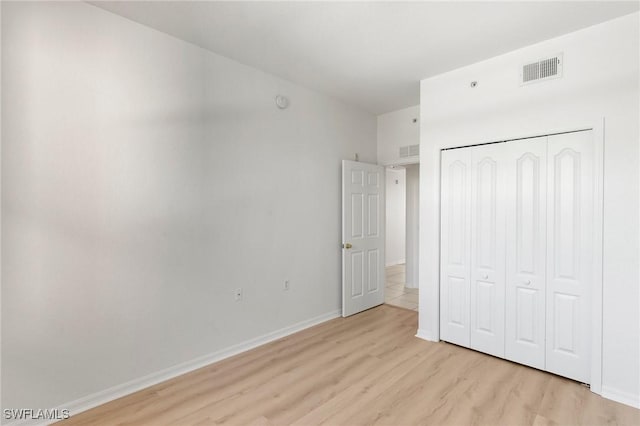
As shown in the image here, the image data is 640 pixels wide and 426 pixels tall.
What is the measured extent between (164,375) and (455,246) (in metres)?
2.97

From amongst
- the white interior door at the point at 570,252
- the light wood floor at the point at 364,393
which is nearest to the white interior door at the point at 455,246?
the light wood floor at the point at 364,393

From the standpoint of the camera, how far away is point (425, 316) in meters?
3.53

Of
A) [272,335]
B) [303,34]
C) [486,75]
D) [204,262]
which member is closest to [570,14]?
[486,75]

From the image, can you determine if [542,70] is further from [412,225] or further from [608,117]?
[412,225]

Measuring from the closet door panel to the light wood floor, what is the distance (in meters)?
0.25

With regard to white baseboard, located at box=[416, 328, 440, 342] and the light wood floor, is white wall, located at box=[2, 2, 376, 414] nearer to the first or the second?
the light wood floor

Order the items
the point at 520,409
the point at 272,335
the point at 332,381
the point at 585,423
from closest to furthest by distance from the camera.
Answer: the point at 585,423 < the point at 520,409 < the point at 332,381 < the point at 272,335

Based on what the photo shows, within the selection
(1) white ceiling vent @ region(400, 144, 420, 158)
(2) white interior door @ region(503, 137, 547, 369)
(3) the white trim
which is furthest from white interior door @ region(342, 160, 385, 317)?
(3) the white trim

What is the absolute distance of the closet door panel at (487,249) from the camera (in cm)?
302

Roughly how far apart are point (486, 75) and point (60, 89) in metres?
3.53

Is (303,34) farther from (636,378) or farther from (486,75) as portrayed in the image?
(636,378)

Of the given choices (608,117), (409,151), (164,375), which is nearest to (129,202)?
(164,375)

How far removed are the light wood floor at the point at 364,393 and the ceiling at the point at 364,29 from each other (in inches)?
112

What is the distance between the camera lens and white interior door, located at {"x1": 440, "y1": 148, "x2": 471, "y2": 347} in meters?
3.25
